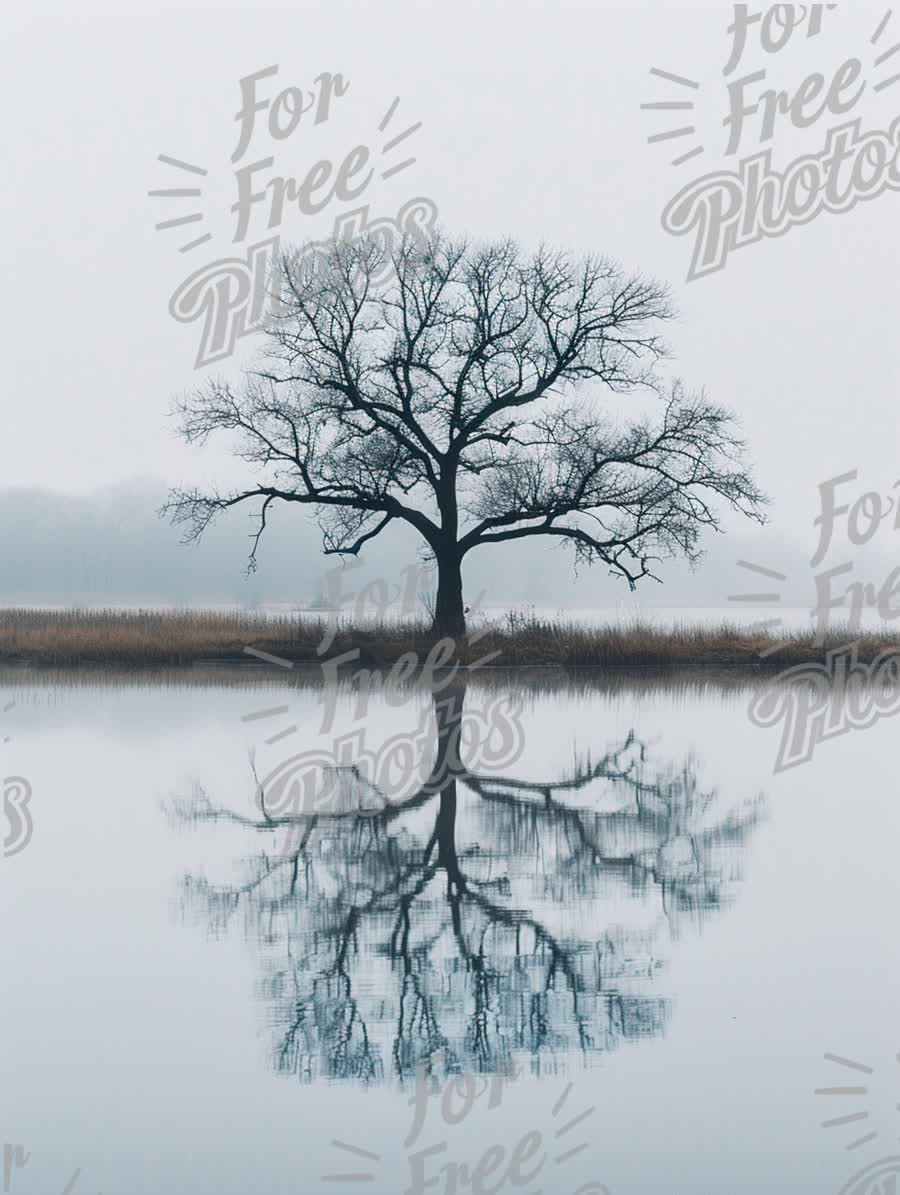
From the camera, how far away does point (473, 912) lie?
A: 713 centimetres

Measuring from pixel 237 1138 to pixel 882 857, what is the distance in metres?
5.55

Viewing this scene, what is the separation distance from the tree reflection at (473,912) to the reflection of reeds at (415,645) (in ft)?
57.0

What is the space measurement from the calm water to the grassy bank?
16875 millimetres

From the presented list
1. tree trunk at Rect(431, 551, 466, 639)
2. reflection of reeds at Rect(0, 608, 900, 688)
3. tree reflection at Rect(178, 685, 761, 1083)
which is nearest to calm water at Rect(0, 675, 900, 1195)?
tree reflection at Rect(178, 685, 761, 1083)

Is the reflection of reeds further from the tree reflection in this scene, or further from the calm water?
the tree reflection

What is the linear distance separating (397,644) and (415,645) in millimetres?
410

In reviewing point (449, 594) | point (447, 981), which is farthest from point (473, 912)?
point (449, 594)

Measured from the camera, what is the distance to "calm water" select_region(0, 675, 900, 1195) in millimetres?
4430

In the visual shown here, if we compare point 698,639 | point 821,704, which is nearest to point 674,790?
point 821,704

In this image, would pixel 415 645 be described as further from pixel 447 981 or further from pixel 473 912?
pixel 447 981

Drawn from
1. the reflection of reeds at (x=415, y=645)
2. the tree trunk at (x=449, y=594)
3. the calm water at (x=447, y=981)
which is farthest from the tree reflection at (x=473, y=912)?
the tree trunk at (x=449, y=594)

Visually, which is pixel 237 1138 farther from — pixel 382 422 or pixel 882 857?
pixel 382 422

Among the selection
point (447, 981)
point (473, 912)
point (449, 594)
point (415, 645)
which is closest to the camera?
point (447, 981)

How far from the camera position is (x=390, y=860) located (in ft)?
27.6
